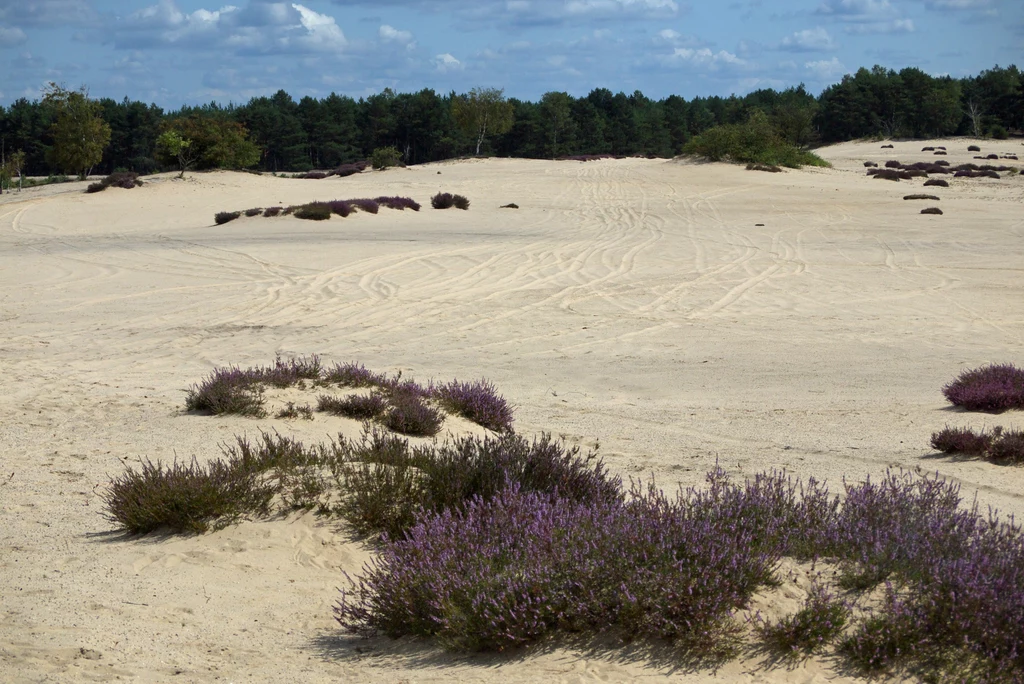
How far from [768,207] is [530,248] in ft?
44.8

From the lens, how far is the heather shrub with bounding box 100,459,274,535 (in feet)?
18.3

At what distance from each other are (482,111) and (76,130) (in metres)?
33.8

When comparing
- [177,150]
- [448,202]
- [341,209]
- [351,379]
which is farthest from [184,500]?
[177,150]

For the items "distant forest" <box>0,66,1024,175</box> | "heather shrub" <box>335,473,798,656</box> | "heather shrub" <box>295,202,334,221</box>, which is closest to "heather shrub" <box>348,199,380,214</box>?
"heather shrub" <box>295,202,334,221</box>

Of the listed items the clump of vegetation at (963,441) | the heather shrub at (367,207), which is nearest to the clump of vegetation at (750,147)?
the heather shrub at (367,207)

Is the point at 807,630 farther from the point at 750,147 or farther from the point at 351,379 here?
the point at 750,147

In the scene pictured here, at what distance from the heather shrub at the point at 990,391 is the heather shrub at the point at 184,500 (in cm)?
708

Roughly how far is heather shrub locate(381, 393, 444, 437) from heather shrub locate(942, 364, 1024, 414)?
5.33 metres

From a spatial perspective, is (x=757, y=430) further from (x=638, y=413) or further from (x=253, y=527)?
(x=253, y=527)

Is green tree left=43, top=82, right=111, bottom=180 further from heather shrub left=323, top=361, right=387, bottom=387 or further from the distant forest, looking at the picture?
heather shrub left=323, top=361, right=387, bottom=387

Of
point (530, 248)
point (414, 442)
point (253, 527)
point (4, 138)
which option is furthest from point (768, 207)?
point (4, 138)

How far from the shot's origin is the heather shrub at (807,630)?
3631mm

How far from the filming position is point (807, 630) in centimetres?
364

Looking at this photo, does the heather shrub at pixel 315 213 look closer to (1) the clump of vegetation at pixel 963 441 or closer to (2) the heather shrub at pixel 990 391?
(2) the heather shrub at pixel 990 391
